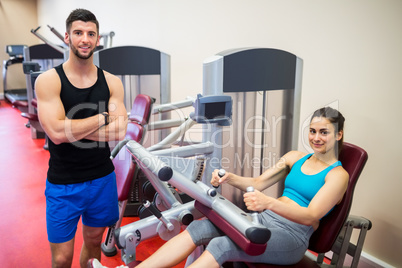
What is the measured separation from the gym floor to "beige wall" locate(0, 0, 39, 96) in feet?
12.8

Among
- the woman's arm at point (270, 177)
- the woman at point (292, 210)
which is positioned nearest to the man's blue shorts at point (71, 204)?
the woman at point (292, 210)

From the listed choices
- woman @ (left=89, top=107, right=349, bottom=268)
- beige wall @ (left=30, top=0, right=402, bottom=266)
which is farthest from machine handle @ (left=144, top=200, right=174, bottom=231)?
beige wall @ (left=30, top=0, right=402, bottom=266)

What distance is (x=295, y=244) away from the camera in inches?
50.9

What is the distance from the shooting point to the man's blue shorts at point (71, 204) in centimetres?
137

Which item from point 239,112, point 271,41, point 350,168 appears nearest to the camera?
point 350,168

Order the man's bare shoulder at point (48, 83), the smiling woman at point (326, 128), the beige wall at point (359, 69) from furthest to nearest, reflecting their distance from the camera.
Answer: the beige wall at point (359, 69), the smiling woman at point (326, 128), the man's bare shoulder at point (48, 83)

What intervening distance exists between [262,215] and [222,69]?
65cm

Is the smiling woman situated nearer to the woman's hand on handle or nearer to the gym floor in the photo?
the woman's hand on handle

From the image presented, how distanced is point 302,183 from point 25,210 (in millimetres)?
2244

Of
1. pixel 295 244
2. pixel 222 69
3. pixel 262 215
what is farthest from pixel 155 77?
pixel 295 244

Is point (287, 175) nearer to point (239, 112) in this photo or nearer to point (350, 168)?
point (350, 168)

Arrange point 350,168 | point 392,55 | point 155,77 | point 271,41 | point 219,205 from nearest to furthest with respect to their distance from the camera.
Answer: point 219,205 → point 350,168 → point 392,55 → point 271,41 → point 155,77

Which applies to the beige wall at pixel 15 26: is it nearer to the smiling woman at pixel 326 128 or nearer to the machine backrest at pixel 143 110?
the machine backrest at pixel 143 110

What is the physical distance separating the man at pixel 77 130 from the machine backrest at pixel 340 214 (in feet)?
3.03
